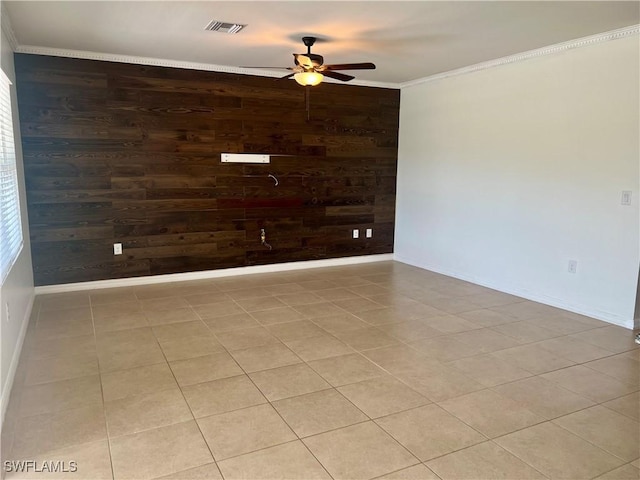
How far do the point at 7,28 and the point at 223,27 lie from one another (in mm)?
1741

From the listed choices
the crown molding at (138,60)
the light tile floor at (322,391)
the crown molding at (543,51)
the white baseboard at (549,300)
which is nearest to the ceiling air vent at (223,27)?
the crown molding at (138,60)

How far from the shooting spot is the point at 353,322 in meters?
4.07

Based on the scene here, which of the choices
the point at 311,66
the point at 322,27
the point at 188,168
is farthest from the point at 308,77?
the point at 188,168

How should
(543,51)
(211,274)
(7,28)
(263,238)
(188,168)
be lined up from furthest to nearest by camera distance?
(263,238), (211,274), (188,168), (543,51), (7,28)

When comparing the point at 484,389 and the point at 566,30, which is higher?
the point at 566,30

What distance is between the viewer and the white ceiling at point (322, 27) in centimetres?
329

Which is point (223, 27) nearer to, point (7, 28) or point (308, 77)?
point (308, 77)

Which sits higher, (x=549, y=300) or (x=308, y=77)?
(x=308, y=77)

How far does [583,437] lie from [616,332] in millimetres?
1911

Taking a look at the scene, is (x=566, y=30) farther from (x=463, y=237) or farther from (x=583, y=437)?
(x=583, y=437)

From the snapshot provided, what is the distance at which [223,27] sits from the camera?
12.5 feet

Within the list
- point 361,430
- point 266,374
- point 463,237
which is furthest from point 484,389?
point 463,237

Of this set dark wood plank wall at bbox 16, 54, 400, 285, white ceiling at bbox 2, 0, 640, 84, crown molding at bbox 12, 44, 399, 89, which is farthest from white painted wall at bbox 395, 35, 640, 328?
crown molding at bbox 12, 44, 399, 89

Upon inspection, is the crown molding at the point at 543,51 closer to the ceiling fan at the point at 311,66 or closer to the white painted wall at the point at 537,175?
the white painted wall at the point at 537,175
